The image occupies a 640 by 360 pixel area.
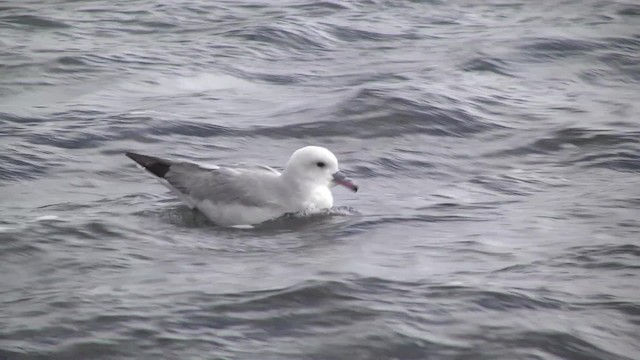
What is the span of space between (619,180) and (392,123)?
2.78 meters

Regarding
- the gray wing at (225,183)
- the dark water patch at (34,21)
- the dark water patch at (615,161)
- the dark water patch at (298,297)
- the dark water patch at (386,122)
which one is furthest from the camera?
the dark water patch at (34,21)

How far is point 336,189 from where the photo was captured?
11523mm

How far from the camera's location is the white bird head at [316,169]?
411 inches

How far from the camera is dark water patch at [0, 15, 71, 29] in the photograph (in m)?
17.2

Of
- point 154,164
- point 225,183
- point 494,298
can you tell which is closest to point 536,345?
point 494,298

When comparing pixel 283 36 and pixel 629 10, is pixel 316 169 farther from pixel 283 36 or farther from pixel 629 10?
pixel 629 10

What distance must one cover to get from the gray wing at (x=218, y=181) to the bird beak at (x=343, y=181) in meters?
0.47

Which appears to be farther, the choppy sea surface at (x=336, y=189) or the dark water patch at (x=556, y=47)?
the dark water patch at (x=556, y=47)

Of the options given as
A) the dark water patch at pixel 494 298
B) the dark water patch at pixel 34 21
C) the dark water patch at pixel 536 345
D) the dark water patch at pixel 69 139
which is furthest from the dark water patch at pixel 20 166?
the dark water patch at pixel 34 21

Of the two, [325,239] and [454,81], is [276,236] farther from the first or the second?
[454,81]

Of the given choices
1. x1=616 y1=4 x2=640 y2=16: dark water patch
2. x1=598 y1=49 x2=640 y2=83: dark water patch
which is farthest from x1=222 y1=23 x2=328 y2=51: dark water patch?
x1=616 y1=4 x2=640 y2=16: dark water patch

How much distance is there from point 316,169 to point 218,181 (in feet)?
2.54

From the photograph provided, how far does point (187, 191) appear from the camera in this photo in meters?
10.3

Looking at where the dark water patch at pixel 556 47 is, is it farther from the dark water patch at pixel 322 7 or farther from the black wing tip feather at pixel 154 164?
the black wing tip feather at pixel 154 164
